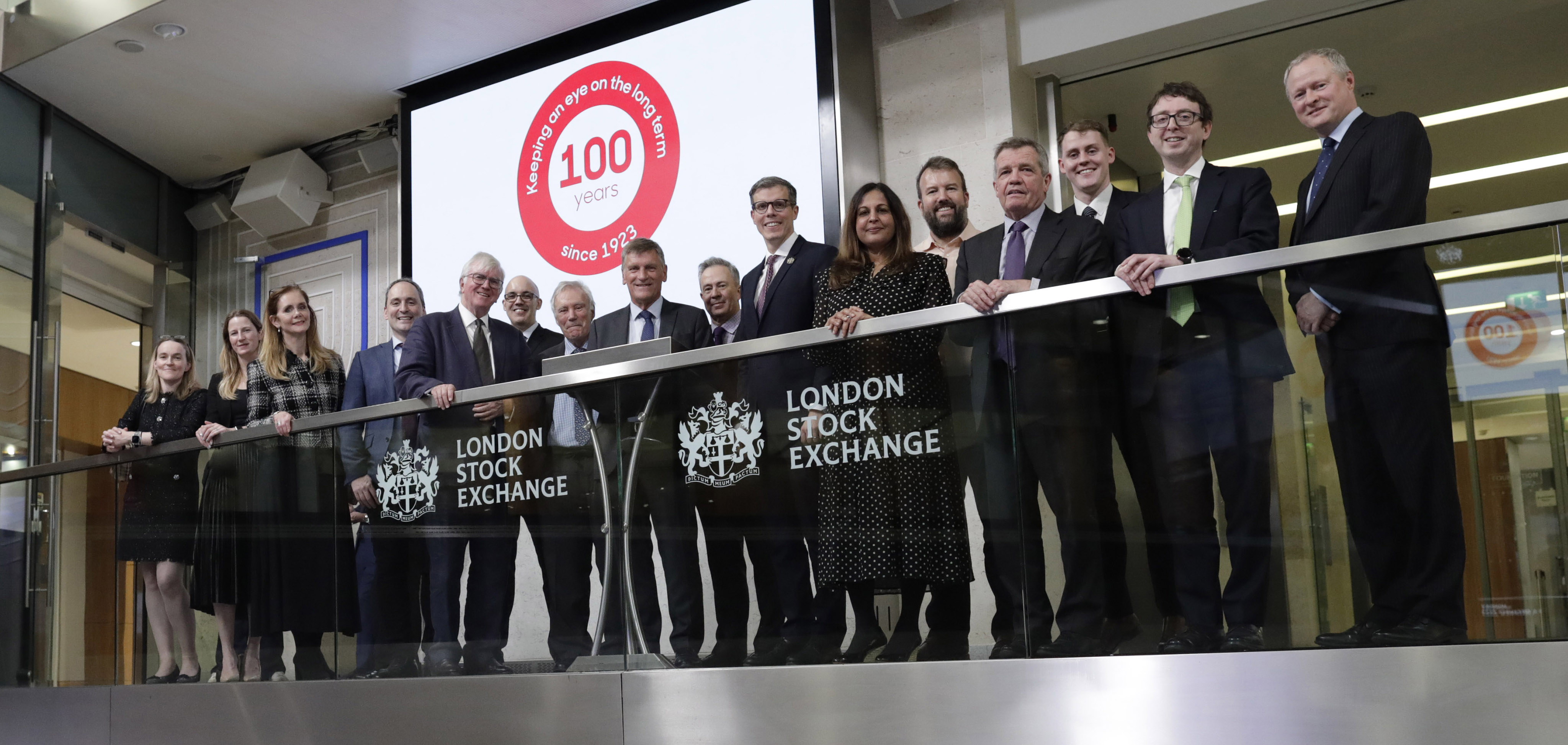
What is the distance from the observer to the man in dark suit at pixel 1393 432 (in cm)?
274

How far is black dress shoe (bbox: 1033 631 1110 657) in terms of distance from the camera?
3.13 m

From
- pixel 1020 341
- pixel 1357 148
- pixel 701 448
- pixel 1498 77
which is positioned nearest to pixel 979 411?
pixel 1020 341

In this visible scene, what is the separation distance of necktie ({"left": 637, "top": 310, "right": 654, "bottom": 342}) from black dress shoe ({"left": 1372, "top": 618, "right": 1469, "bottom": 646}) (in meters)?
2.74

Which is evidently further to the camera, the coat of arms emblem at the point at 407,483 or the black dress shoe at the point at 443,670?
the coat of arms emblem at the point at 407,483

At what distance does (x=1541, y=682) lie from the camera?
2.62 meters

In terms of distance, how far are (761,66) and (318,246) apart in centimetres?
399

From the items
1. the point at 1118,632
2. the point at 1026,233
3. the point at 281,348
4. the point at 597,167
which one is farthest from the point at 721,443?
the point at 597,167

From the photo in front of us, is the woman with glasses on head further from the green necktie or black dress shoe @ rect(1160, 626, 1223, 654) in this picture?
the green necktie

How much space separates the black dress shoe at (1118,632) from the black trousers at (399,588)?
2.24 metres

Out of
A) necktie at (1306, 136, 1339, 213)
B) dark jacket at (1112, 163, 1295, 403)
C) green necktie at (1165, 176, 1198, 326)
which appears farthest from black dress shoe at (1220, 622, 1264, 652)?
necktie at (1306, 136, 1339, 213)

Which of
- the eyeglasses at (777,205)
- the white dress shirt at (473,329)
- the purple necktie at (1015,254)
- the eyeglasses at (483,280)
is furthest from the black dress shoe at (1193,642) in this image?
the eyeglasses at (483,280)

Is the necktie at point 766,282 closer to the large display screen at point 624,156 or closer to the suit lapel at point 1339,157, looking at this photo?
the suit lapel at point 1339,157

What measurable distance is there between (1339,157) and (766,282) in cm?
198

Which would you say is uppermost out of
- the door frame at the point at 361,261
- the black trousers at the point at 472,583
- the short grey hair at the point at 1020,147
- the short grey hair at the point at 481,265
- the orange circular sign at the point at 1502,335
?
the door frame at the point at 361,261
